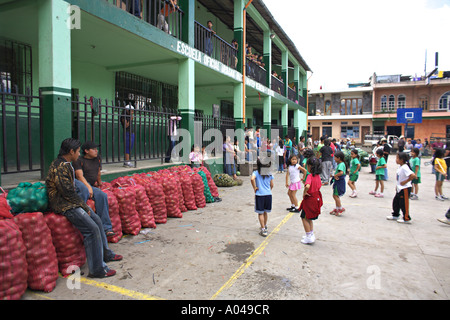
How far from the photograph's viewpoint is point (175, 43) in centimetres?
804

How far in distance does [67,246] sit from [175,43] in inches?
249

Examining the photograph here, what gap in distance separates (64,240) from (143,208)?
1.79 metres

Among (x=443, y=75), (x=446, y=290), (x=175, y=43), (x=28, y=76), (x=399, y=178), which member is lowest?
(x=446, y=290)

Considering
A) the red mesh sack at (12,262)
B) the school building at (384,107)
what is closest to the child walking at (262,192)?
the red mesh sack at (12,262)

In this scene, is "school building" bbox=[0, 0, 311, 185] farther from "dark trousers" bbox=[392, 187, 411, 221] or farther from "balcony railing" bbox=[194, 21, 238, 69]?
"dark trousers" bbox=[392, 187, 411, 221]

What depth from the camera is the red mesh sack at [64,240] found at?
11.3ft

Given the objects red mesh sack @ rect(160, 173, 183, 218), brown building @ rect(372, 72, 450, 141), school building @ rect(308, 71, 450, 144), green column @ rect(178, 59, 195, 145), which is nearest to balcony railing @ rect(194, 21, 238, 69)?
green column @ rect(178, 59, 195, 145)

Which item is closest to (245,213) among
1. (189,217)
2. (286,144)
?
(189,217)

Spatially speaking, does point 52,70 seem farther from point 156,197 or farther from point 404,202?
point 404,202

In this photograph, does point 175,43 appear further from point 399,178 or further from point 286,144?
point 286,144

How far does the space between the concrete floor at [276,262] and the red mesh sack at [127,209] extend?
8.6 inches

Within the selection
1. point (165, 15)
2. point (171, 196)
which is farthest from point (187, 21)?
point (171, 196)

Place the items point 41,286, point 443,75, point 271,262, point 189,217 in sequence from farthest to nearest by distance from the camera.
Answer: point 443,75, point 189,217, point 271,262, point 41,286

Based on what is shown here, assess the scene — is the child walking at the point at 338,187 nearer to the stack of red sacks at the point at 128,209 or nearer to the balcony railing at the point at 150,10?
the stack of red sacks at the point at 128,209
